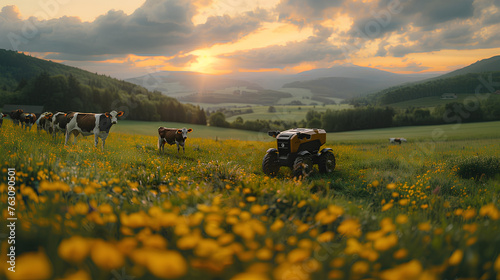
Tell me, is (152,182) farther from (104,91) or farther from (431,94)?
(431,94)

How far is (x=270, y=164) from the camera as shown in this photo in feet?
35.7

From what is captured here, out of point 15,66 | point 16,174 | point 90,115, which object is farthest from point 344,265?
point 15,66

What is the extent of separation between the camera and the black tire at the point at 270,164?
35.5 feet

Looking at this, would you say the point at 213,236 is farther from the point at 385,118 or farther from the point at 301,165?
the point at 385,118

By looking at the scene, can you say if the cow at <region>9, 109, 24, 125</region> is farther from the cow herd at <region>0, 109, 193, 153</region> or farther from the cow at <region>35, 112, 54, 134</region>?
the cow at <region>35, 112, 54, 134</region>

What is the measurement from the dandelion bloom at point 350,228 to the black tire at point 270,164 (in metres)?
6.68

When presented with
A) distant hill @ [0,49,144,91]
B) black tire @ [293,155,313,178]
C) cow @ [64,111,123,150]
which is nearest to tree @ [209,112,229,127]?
distant hill @ [0,49,144,91]

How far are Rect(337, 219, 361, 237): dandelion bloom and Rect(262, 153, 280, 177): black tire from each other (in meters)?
6.68

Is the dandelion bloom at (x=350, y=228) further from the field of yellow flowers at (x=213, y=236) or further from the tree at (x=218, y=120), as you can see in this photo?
the tree at (x=218, y=120)

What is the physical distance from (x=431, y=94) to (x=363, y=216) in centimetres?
11908

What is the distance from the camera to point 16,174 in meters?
5.26

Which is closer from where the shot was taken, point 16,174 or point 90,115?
point 16,174

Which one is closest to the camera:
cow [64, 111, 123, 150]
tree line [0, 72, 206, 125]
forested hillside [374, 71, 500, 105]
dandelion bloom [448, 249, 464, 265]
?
dandelion bloom [448, 249, 464, 265]

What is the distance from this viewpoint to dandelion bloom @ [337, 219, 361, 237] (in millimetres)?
3084
